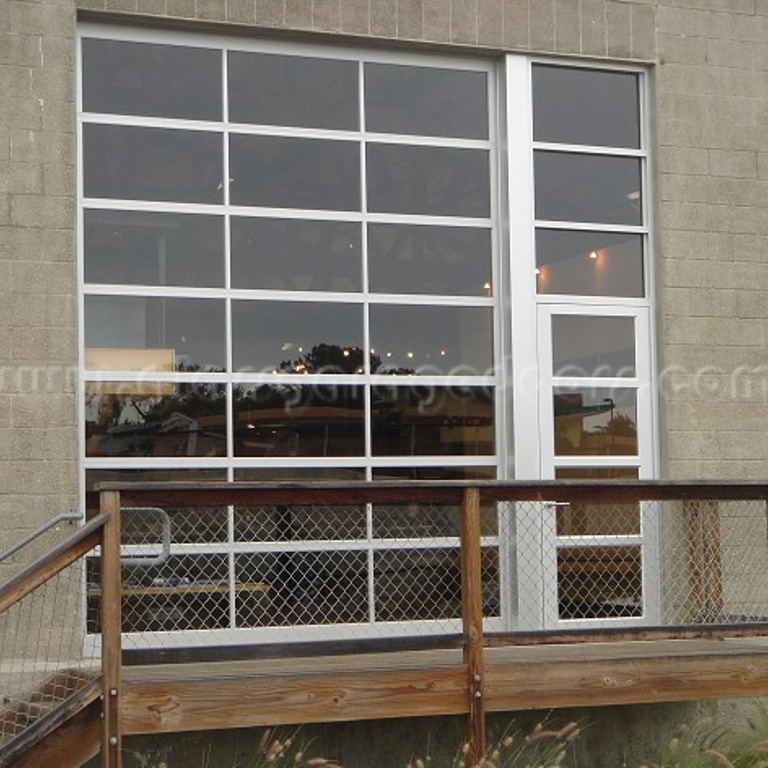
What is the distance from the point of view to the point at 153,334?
855cm

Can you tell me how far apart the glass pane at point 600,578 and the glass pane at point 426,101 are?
2.81 m

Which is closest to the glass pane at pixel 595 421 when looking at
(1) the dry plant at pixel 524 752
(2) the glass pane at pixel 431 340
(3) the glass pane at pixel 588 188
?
(2) the glass pane at pixel 431 340

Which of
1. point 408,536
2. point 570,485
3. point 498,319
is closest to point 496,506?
point 408,536

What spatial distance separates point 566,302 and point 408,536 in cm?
185

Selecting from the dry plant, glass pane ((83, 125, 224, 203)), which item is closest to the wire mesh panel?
the dry plant

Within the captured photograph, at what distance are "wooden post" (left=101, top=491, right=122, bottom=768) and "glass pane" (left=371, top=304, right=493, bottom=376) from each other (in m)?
2.96

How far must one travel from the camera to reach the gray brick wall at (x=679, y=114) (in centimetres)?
821

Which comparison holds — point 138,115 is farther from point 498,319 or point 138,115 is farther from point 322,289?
point 498,319

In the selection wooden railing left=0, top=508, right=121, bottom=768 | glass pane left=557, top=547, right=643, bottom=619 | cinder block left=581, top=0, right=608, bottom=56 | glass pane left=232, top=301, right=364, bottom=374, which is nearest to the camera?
wooden railing left=0, top=508, right=121, bottom=768

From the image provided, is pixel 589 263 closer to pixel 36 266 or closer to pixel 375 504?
pixel 375 504

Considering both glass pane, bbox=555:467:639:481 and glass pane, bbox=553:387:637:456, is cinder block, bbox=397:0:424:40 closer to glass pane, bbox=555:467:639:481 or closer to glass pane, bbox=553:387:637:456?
glass pane, bbox=553:387:637:456

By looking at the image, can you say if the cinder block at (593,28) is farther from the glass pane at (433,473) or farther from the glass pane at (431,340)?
the glass pane at (433,473)

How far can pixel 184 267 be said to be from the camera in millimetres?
8625

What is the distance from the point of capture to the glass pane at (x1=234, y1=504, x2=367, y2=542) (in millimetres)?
8586
